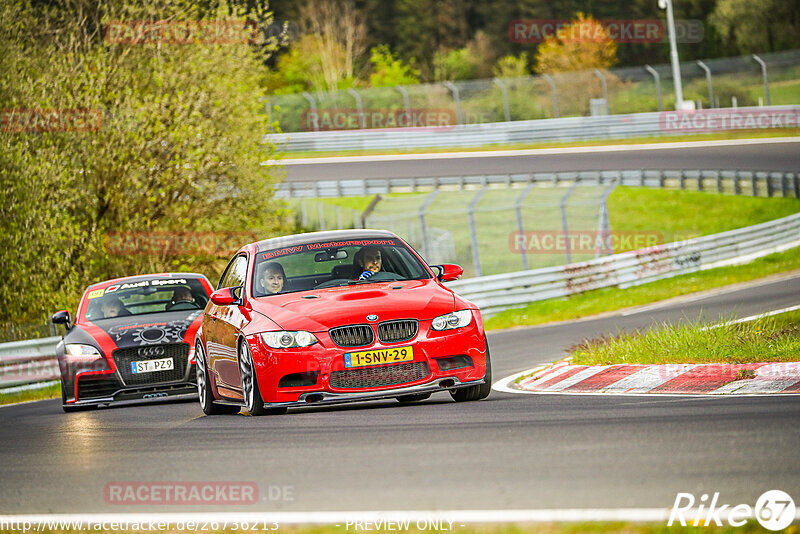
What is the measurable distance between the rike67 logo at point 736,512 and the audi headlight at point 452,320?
419 centimetres

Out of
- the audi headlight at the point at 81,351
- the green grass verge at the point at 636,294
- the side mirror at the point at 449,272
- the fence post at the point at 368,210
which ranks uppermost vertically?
the side mirror at the point at 449,272

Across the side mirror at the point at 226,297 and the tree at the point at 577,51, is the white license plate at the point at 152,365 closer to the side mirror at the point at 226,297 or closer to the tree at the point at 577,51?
the side mirror at the point at 226,297

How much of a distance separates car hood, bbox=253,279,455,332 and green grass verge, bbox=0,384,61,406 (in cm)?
936

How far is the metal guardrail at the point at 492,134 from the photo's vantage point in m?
47.1

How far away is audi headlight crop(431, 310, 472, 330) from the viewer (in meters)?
9.27

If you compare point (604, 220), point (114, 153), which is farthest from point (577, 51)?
point (114, 153)

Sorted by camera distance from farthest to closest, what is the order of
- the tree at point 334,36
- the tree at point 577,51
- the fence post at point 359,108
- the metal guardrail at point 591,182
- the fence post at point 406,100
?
the tree at point 334,36 → the tree at point 577,51 → the fence post at point 359,108 → the fence post at point 406,100 → the metal guardrail at point 591,182

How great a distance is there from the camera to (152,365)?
1330cm

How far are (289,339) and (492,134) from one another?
41.7 m

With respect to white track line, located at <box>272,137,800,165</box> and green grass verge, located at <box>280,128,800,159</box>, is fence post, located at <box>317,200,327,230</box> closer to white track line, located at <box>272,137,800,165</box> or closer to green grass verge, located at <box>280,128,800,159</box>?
white track line, located at <box>272,137,800,165</box>

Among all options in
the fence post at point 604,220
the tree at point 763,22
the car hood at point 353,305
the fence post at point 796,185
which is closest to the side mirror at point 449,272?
the car hood at point 353,305

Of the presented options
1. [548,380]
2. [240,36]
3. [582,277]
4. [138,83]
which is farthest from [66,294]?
[548,380]

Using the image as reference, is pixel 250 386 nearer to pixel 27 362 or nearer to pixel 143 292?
pixel 143 292

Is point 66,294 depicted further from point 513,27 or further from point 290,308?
point 513,27
